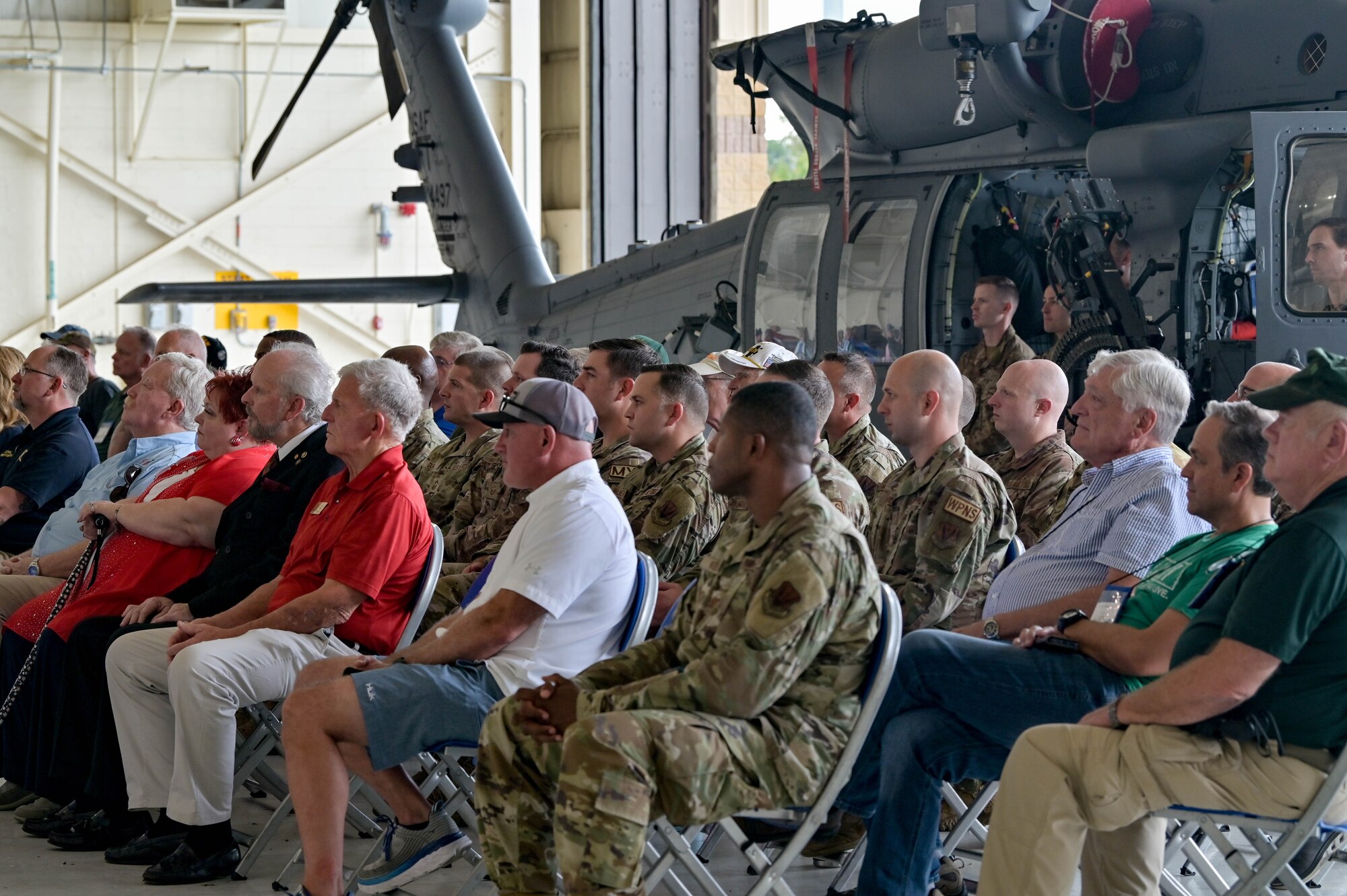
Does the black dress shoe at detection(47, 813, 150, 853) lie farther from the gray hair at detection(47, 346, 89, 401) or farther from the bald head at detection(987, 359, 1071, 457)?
the bald head at detection(987, 359, 1071, 457)

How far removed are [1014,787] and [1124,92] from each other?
4.25 m

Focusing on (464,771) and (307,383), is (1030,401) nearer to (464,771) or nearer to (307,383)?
(464,771)

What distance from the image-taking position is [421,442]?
19.7 ft

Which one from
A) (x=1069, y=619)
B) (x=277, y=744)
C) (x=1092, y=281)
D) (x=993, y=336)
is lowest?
(x=277, y=744)

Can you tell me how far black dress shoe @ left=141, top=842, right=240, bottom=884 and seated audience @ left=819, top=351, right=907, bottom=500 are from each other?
6.85ft

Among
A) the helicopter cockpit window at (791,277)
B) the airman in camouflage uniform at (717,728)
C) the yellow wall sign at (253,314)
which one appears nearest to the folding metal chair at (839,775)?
the airman in camouflage uniform at (717,728)

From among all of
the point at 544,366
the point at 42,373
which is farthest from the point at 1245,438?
the point at 42,373

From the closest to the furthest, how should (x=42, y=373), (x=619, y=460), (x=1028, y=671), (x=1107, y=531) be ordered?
(x=1028, y=671) < (x=1107, y=531) < (x=619, y=460) < (x=42, y=373)

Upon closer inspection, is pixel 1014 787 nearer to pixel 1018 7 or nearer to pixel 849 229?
pixel 1018 7

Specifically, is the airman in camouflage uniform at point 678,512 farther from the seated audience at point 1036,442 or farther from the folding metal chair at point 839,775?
the folding metal chair at point 839,775

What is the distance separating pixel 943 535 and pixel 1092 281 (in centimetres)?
304

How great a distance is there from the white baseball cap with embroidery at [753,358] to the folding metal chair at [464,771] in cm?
104

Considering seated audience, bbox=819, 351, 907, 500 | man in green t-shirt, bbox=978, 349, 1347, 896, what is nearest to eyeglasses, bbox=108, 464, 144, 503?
seated audience, bbox=819, 351, 907, 500

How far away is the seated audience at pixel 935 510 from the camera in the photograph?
361 centimetres
